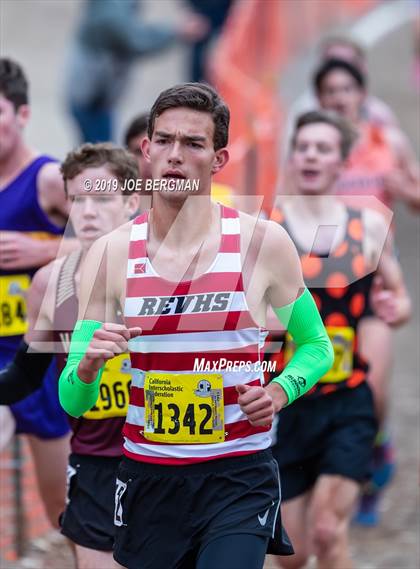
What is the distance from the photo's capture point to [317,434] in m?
5.23

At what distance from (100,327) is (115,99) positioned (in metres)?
6.64

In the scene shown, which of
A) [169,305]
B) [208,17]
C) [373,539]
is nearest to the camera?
[169,305]

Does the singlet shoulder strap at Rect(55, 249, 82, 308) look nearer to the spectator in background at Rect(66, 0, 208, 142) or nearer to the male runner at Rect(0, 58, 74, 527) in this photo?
the male runner at Rect(0, 58, 74, 527)

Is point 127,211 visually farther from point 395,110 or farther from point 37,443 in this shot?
point 395,110

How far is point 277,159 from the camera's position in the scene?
998cm

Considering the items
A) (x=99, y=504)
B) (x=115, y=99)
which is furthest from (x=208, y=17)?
(x=99, y=504)

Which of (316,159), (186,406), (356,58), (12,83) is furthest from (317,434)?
(356,58)

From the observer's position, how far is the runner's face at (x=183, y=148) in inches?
140

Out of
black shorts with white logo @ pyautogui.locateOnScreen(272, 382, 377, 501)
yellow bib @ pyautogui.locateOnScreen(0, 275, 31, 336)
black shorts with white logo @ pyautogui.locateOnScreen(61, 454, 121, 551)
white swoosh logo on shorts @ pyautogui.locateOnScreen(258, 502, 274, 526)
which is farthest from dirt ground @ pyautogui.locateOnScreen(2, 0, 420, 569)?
white swoosh logo on shorts @ pyautogui.locateOnScreen(258, 502, 274, 526)

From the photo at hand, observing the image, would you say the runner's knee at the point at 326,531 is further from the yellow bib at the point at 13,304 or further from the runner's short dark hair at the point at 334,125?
the runner's short dark hair at the point at 334,125

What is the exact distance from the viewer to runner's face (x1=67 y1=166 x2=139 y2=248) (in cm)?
429

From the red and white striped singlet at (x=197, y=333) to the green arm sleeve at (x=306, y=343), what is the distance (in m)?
0.12

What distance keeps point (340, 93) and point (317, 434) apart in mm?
2756

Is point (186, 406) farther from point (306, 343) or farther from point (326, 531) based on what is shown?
point (326, 531)
